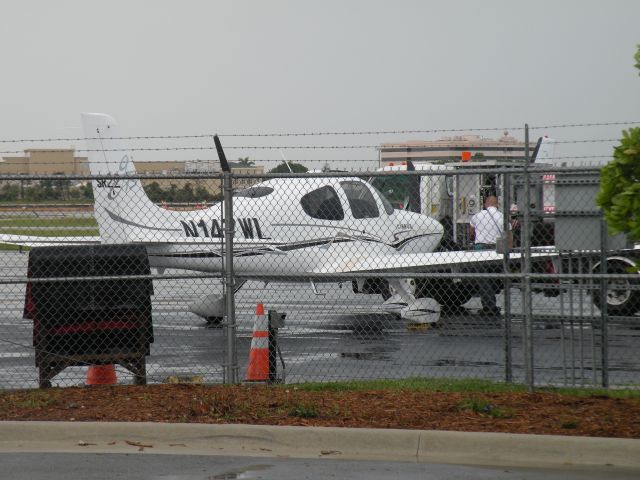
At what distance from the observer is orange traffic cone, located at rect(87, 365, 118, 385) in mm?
10891

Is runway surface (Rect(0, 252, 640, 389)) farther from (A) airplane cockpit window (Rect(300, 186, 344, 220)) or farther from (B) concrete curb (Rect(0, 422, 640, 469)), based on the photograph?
(B) concrete curb (Rect(0, 422, 640, 469))

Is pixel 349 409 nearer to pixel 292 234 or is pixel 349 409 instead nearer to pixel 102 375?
pixel 102 375

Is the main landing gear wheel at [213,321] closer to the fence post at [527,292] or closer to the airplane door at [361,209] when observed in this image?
the airplane door at [361,209]

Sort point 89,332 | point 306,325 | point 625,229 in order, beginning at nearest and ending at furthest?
point 625,229 < point 89,332 < point 306,325

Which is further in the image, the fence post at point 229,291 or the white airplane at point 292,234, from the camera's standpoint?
the white airplane at point 292,234

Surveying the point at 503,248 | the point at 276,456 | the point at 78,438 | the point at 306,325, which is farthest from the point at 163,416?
the point at 306,325

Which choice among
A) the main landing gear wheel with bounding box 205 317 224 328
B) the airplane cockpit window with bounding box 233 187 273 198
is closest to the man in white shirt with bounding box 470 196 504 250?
the airplane cockpit window with bounding box 233 187 273 198

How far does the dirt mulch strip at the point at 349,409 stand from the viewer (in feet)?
27.5

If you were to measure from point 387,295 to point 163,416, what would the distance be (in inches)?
367

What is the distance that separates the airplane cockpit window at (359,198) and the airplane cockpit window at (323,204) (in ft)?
0.82

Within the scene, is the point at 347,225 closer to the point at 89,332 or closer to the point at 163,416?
the point at 89,332

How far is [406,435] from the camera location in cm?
802

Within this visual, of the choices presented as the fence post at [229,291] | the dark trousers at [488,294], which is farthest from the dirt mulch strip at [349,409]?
the dark trousers at [488,294]

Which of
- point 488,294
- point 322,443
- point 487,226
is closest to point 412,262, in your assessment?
point 487,226
